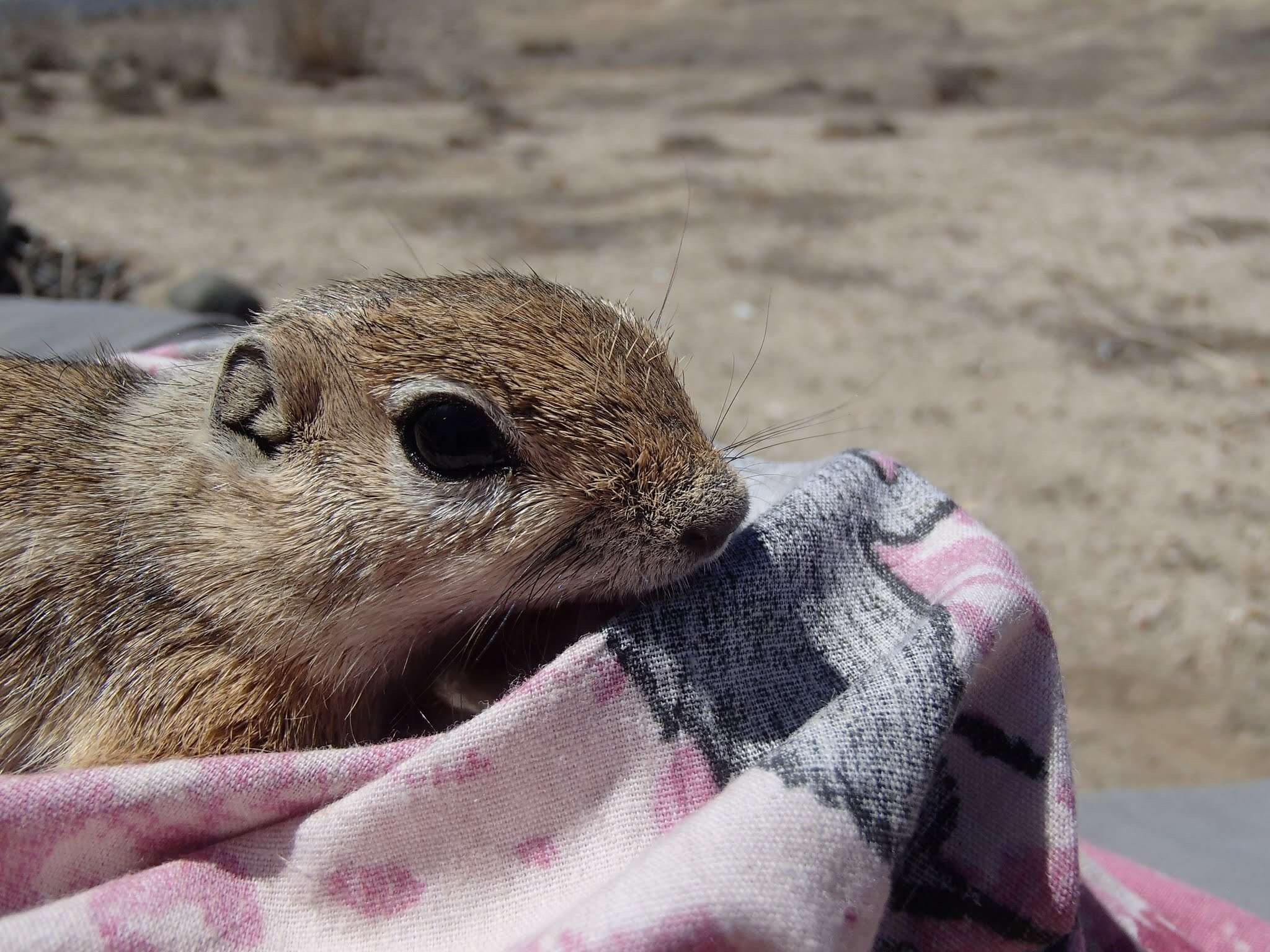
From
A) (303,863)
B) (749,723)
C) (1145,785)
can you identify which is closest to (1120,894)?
(749,723)

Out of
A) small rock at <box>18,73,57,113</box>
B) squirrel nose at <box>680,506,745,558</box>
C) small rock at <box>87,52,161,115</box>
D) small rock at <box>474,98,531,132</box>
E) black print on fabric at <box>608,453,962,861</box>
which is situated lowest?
small rock at <box>18,73,57,113</box>

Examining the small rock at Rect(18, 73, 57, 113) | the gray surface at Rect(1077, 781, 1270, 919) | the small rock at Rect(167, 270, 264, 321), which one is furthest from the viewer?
the small rock at Rect(18, 73, 57, 113)

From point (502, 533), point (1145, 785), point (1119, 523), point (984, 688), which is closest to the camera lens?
point (984, 688)

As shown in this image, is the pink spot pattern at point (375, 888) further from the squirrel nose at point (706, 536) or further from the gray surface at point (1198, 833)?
the gray surface at point (1198, 833)

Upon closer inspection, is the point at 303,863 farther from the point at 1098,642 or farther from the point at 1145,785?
the point at 1098,642

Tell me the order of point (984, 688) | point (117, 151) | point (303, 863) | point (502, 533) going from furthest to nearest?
point (117, 151) → point (502, 533) → point (984, 688) → point (303, 863)

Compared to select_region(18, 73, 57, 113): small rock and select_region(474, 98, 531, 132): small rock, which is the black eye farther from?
select_region(18, 73, 57, 113): small rock

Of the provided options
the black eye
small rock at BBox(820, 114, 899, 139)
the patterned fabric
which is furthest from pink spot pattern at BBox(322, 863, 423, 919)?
small rock at BBox(820, 114, 899, 139)
